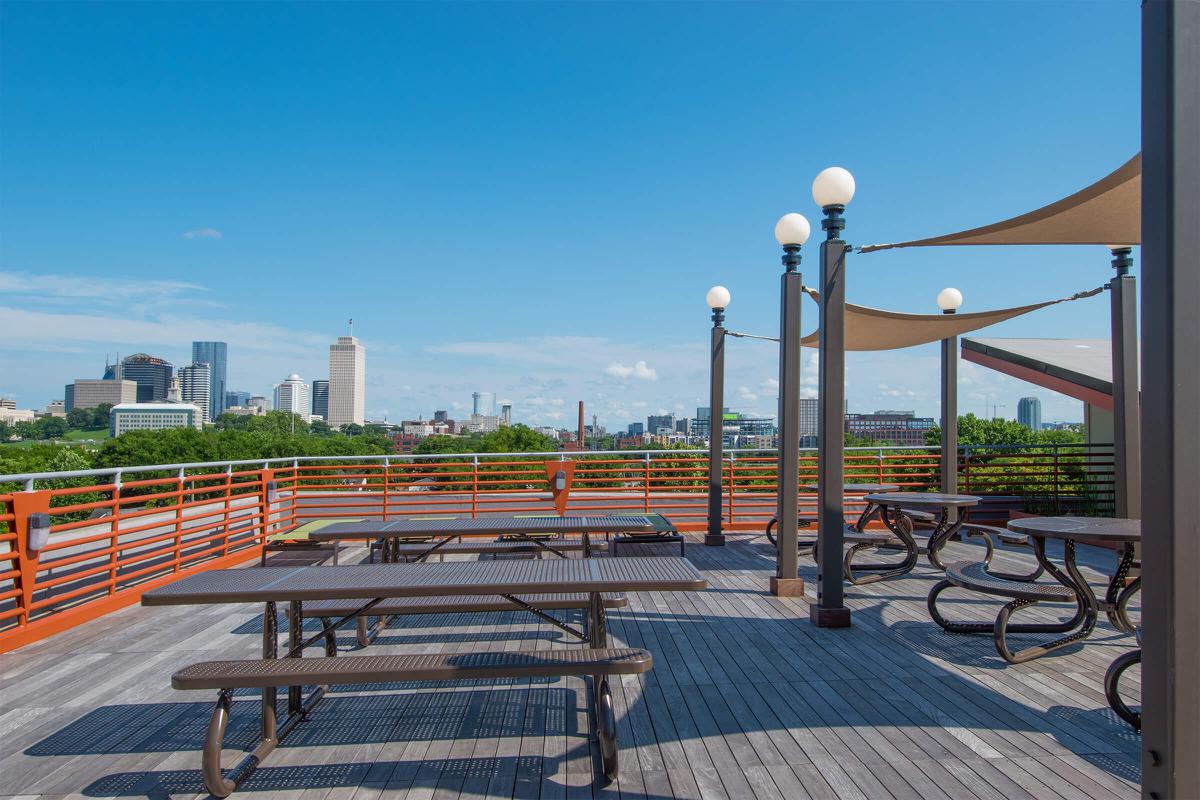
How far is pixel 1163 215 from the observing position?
60.0 inches

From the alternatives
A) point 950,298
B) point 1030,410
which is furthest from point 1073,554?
point 1030,410

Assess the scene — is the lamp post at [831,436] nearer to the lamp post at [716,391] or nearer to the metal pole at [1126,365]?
the lamp post at [716,391]

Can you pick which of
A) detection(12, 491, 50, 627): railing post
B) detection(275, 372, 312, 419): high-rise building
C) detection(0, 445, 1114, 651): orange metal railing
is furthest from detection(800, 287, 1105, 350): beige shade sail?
detection(275, 372, 312, 419): high-rise building

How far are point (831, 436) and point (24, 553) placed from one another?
16.1 ft

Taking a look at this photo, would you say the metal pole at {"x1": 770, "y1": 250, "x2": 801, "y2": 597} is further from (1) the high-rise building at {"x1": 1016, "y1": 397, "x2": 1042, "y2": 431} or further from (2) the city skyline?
(1) the high-rise building at {"x1": 1016, "y1": 397, "x2": 1042, "y2": 431}

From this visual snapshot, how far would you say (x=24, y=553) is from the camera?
12.9 ft

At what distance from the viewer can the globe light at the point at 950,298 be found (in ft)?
23.1

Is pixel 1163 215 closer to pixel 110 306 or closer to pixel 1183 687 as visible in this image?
pixel 1183 687

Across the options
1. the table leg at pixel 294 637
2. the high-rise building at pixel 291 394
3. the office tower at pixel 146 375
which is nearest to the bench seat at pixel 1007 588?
the table leg at pixel 294 637

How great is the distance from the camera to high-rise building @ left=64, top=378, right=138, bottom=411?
160 meters

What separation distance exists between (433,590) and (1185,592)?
2.15m

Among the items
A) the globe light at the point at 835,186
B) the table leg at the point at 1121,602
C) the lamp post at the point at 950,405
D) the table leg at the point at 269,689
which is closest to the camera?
the table leg at the point at 269,689

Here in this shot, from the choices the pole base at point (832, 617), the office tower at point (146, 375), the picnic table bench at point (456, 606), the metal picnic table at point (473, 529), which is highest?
the office tower at point (146, 375)

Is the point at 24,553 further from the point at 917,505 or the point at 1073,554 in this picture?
the point at 917,505
